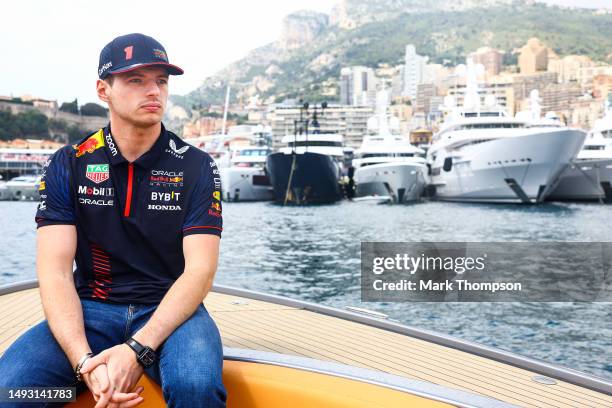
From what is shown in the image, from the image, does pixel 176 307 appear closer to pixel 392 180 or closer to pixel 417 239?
pixel 417 239

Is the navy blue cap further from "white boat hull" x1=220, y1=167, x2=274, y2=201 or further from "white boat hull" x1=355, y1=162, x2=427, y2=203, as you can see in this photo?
A: "white boat hull" x1=220, y1=167, x2=274, y2=201

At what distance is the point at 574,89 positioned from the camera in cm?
12262

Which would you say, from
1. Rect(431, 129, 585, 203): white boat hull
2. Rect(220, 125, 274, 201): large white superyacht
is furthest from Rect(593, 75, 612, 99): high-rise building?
Rect(431, 129, 585, 203): white boat hull

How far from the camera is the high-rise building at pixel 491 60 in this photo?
14500 centimetres

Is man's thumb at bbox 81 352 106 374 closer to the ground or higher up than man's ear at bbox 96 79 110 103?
closer to the ground

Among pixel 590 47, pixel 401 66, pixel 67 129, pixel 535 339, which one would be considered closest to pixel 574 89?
pixel 590 47

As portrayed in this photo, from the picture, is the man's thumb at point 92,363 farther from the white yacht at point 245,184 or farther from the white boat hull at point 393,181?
the white yacht at point 245,184

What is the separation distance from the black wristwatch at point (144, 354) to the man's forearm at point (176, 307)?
0.01 meters

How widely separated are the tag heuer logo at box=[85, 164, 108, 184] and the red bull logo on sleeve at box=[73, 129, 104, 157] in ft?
0.21

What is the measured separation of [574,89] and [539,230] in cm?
10757

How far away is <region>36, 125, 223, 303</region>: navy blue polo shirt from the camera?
217 cm

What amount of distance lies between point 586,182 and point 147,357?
49028mm

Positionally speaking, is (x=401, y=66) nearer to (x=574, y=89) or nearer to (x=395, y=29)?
(x=395, y=29)

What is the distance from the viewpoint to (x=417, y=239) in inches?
865
